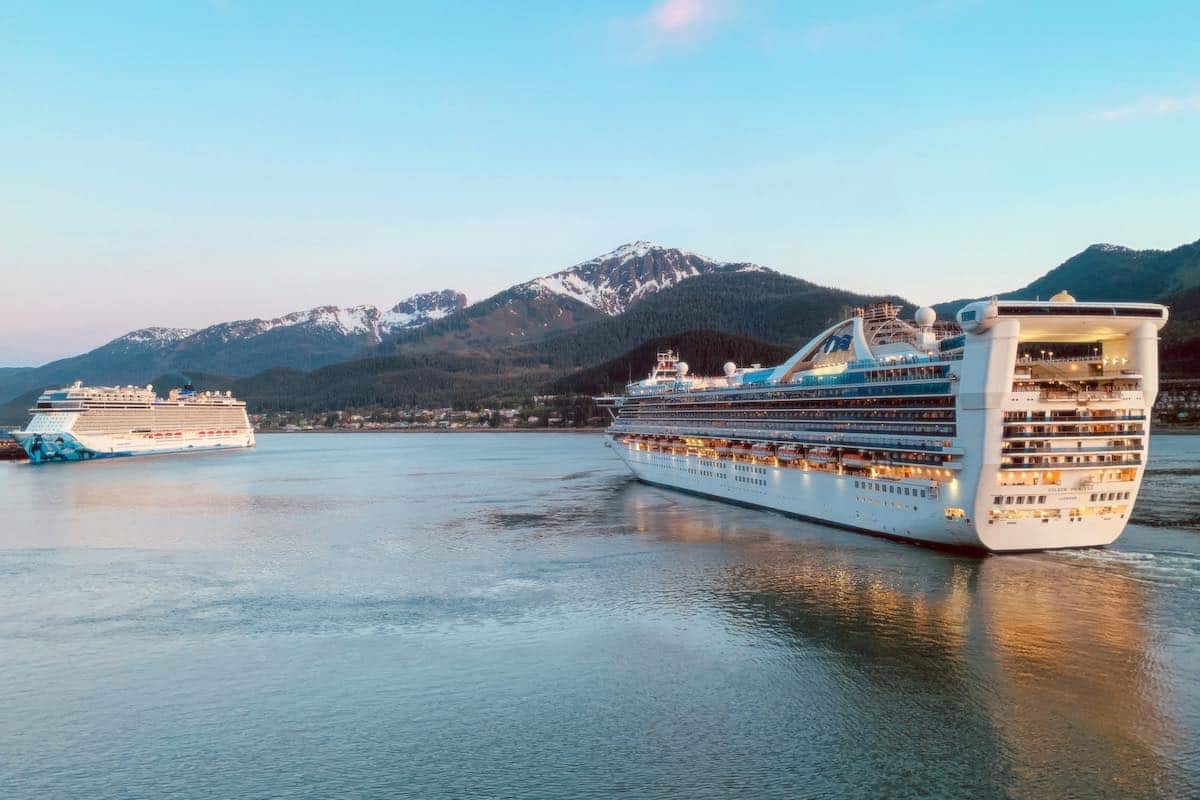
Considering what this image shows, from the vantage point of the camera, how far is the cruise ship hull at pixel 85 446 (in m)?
125

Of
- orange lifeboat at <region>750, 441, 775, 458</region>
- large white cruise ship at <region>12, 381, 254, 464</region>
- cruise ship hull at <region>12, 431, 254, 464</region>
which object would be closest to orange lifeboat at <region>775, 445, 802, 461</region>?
orange lifeboat at <region>750, 441, 775, 458</region>

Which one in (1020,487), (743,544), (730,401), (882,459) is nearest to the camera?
(1020,487)

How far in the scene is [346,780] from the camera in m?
18.6

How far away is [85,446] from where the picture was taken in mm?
127812

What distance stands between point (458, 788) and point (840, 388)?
33.4 meters

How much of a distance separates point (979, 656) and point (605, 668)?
448 inches

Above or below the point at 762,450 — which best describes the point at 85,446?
below

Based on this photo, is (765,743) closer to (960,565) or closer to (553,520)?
(960,565)

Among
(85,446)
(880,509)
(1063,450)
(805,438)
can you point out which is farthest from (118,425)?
(1063,450)

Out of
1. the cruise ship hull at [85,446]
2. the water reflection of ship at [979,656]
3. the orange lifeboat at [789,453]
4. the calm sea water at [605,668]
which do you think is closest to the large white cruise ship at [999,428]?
the calm sea water at [605,668]

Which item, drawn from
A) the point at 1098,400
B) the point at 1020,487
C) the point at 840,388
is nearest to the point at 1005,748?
the point at 1020,487

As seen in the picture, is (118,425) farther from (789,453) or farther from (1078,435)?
(1078,435)

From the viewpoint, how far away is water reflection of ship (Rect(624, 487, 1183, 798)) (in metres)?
18.7

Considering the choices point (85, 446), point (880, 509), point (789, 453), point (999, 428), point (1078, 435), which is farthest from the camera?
point (85, 446)
